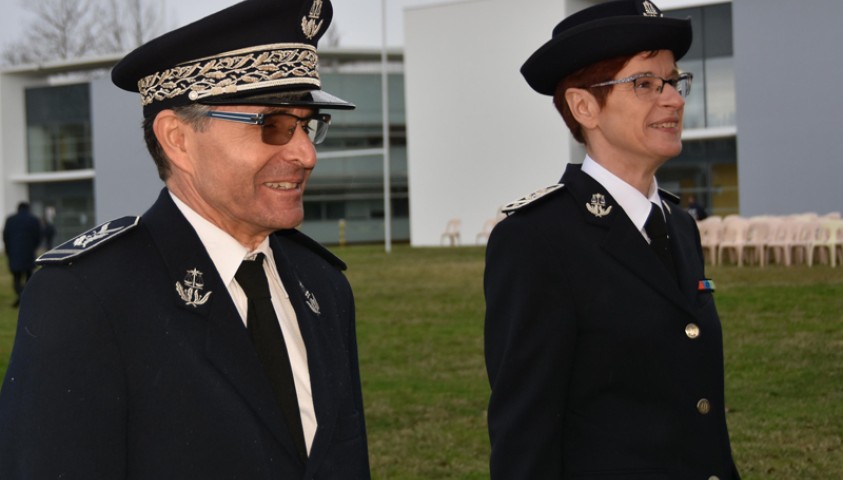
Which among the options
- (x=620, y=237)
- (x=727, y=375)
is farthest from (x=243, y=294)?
(x=727, y=375)

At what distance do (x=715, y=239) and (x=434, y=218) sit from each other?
66.9 ft

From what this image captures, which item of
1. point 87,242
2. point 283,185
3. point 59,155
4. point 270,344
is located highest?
point 59,155

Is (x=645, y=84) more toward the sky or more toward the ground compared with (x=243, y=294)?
more toward the sky

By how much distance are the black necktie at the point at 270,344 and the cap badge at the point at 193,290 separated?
0.35 ft

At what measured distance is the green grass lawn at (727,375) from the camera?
7.74 metres

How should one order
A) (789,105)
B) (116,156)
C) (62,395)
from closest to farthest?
(62,395) < (789,105) < (116,156)

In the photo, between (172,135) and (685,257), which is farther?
(685,257)

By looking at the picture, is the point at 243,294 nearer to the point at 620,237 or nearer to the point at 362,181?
the point at 620,237

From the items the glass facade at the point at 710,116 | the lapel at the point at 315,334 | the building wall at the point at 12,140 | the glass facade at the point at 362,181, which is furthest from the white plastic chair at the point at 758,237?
the building wall at the point at 12,140

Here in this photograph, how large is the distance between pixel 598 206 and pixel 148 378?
1.44 m

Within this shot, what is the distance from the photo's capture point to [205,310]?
2.29 metres

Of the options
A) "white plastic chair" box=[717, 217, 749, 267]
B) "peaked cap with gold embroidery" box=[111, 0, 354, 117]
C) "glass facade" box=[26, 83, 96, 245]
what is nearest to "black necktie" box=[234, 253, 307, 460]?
"peaked cap with gold embroidery" box=[111, 0, 354, 117]

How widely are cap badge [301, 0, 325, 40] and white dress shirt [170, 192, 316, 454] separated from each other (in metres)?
0.46

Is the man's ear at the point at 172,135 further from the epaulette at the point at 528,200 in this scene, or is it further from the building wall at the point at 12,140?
the building wall at the point at 12,140
